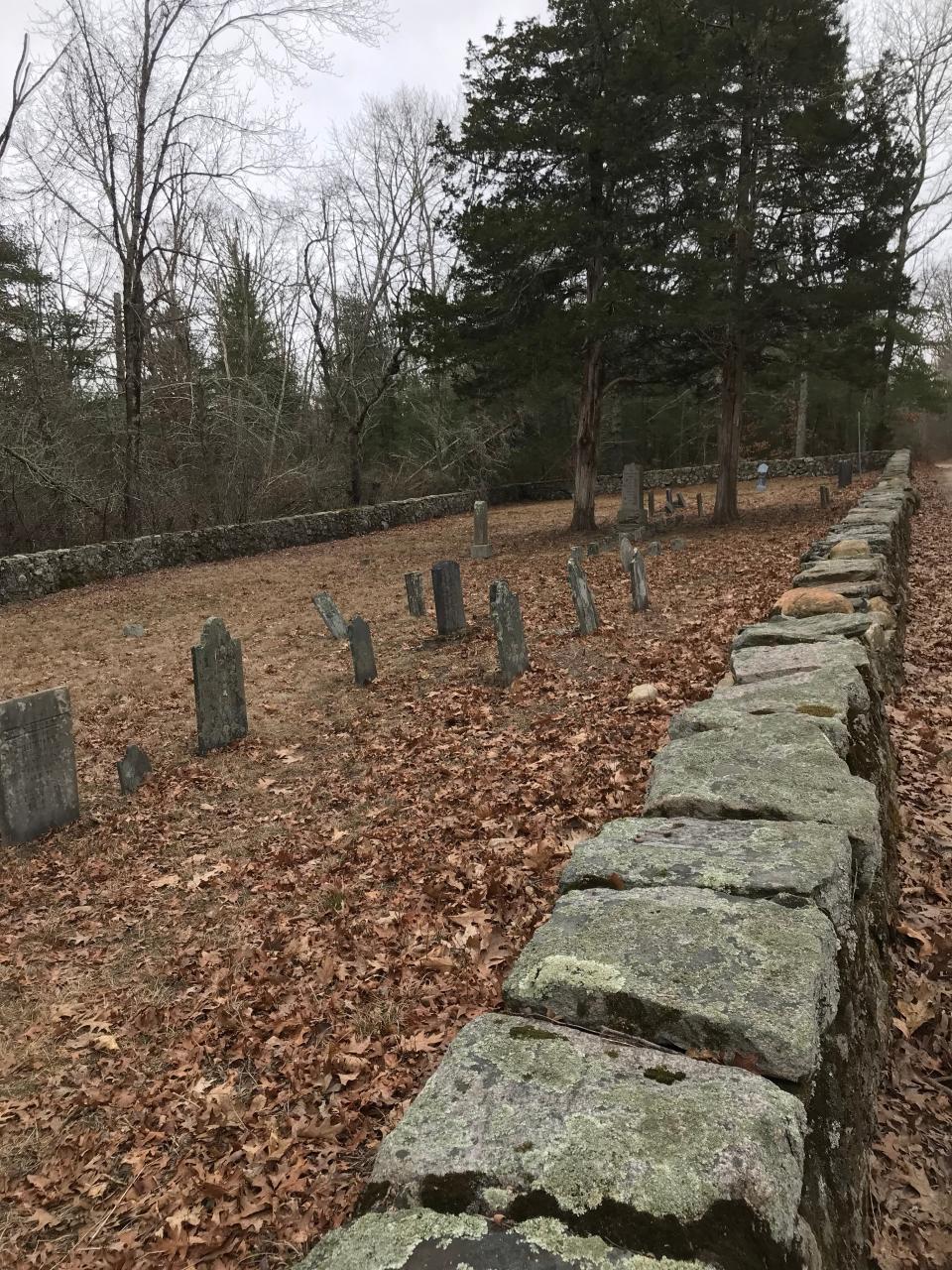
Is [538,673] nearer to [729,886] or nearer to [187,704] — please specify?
[187,704]

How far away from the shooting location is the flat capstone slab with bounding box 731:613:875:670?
496 cm

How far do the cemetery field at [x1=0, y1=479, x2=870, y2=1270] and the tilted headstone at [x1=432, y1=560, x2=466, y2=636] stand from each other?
0.27 meters

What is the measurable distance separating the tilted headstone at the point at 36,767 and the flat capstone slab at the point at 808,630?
16.8 ft

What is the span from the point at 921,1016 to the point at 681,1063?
5.24ft

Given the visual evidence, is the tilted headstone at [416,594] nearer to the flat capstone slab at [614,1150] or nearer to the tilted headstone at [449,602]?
the tilted headstone at [449,602]

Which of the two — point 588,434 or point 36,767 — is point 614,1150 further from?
point 588,434

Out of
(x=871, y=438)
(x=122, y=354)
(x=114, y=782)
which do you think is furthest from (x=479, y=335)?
(x=871, y=438)

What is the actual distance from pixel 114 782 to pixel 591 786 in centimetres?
430

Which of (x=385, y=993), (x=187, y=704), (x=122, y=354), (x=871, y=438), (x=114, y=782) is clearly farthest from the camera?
(x=871, y=438)

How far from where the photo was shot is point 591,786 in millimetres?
4848

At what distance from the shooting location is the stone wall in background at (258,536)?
16.1m

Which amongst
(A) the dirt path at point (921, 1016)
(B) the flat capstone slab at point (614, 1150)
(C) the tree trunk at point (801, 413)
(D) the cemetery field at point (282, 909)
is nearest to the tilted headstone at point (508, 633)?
(D) the cemetery field at point (282, 909)

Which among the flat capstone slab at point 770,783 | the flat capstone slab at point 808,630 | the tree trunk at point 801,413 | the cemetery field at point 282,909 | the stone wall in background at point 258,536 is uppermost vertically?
the tree trunk at point 801,413

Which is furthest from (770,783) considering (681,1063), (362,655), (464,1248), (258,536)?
(258,536)
